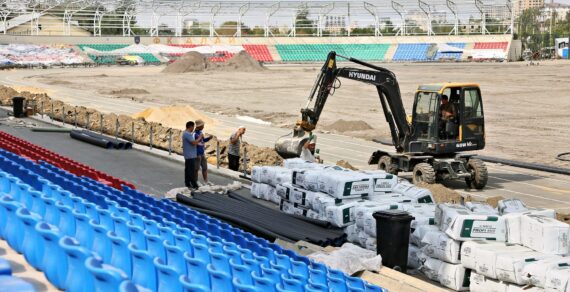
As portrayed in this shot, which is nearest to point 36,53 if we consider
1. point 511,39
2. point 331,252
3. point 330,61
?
point 511,39

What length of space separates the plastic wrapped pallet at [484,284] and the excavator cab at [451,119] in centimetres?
1126

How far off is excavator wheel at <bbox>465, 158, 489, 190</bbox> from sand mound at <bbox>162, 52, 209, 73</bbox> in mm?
79027

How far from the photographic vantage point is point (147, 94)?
6488 cm

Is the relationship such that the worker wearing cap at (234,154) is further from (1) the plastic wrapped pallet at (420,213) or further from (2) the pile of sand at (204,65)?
(2) the pile of sand at (204,65)

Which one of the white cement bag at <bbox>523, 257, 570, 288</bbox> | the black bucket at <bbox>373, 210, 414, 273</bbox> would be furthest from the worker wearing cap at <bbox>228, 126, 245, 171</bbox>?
the white cement bag at <bbox>523, 257, 570, 288</bbox>

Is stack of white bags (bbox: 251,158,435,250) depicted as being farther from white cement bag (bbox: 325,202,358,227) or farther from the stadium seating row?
the stadium seating row

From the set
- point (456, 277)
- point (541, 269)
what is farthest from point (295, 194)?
point (541, 269)

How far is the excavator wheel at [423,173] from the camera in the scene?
2275cm

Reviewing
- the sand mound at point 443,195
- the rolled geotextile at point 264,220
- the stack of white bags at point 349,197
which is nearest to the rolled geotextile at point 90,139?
the rolled geotextile at point 264,220

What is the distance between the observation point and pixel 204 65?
345 feet

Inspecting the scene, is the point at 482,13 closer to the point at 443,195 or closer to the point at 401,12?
the point at 401,12

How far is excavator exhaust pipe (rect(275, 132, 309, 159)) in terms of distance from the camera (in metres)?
23.1

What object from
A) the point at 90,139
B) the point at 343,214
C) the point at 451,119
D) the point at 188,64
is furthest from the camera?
the point at 188,64

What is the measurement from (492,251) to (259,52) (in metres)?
138
